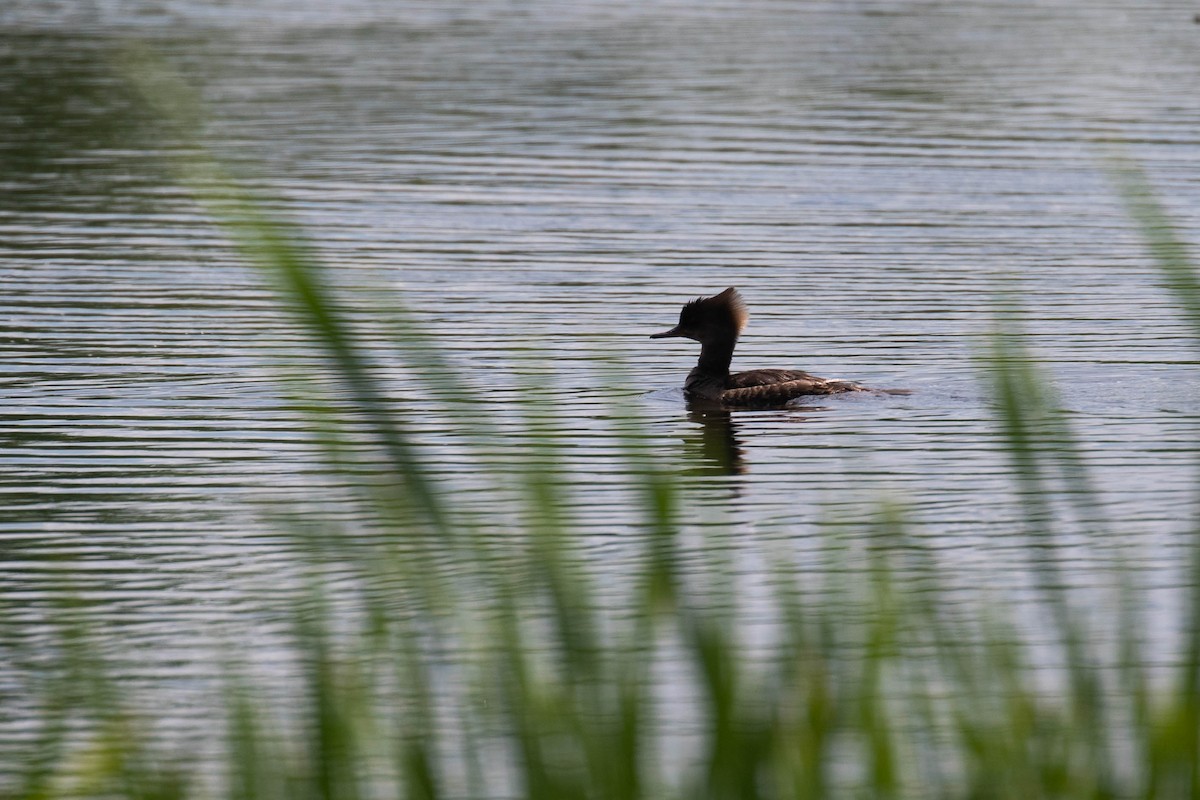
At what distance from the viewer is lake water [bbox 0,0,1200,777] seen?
9.23 m

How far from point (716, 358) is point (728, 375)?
13.8 inches

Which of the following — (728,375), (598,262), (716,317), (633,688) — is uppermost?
(633,688)

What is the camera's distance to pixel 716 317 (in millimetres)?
13211

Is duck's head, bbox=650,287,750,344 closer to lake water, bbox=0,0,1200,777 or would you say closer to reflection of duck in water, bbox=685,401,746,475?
lake water, bbox=0,0,1200,777

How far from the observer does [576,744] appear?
10.4 ft

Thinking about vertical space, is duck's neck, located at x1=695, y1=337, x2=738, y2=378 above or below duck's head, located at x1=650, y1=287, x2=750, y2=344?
below

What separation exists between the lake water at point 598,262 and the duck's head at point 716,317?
17.0 inches

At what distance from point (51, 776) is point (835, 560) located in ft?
4.31

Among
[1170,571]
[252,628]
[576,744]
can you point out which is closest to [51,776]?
[576,744]

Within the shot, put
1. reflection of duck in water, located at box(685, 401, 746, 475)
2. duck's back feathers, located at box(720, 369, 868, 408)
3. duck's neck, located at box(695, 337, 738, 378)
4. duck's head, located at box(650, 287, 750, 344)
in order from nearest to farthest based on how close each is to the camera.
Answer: reflection of duck in water, located at box(685, 401, 746, 475) < duck's back feathers, located at box(720, 369, 868, 408) < duck's neck, located at box(695, 337, 738, 378) < duck's head, located at box(650, 287, 750, 344)

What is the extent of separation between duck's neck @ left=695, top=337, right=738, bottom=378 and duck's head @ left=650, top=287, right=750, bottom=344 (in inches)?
1.9

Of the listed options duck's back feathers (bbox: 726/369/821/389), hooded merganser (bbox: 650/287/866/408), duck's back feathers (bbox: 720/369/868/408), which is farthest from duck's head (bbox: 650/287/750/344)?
duck's back feathers (bbox: 720/369/868/408)

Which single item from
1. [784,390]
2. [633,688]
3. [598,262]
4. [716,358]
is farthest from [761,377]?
[633,688]

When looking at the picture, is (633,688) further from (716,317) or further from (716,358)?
(716,317)
